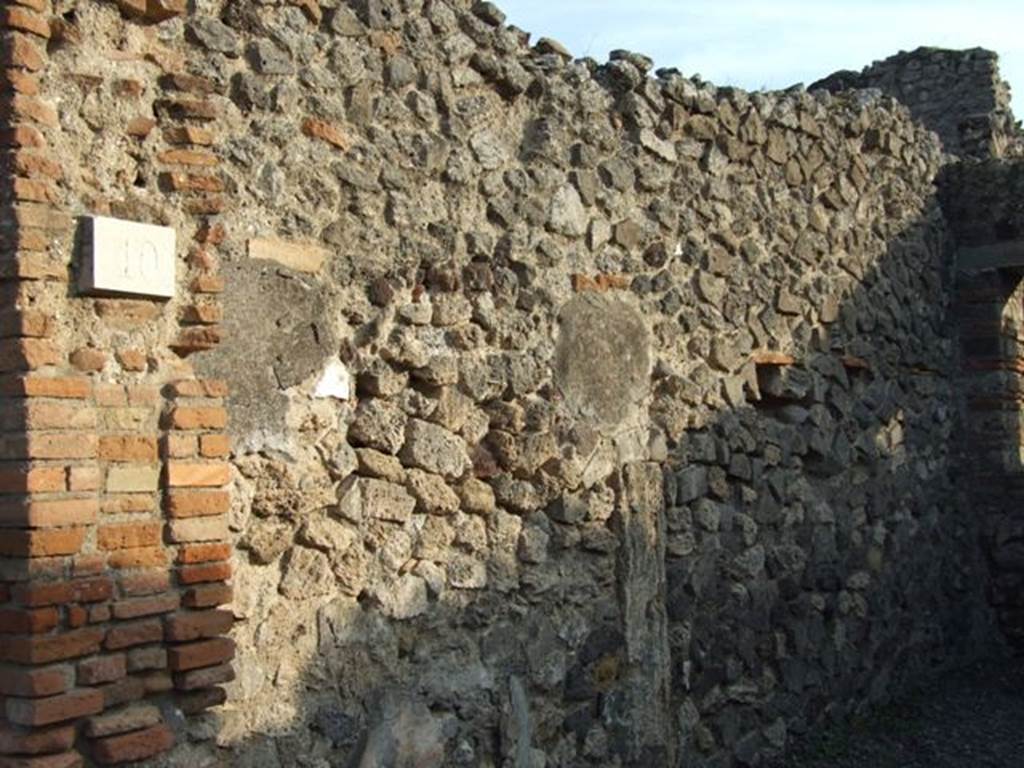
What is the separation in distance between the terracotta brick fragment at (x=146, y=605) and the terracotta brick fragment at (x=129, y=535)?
13cm

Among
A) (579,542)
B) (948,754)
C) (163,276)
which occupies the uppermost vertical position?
(163,276)

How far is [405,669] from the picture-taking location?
4.41 meters

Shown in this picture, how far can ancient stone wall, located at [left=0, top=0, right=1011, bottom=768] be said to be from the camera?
11.9 ft

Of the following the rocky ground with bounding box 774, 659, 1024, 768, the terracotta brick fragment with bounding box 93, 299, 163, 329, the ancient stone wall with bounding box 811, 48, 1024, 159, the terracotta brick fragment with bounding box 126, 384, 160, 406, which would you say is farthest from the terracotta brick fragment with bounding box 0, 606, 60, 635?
the ancient stone wall with bounding box 811, 48, 1024, 159

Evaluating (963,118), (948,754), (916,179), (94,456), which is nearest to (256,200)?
(94,456)

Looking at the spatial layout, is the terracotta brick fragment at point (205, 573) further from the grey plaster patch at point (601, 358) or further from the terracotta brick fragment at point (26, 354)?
the grey plaster patch at point (601, 358)

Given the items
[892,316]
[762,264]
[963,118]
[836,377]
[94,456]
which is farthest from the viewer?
[963,118]

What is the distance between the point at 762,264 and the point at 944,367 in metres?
2.32

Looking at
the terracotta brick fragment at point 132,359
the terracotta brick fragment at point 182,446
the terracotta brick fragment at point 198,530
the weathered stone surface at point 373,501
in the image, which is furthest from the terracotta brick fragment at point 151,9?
the weathered stone surface at point 373,501

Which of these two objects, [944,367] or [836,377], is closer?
[836,377]

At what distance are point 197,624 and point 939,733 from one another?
450 centimetres

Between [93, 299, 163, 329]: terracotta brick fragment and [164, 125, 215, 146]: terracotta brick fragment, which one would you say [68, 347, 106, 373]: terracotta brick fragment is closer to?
[93, 299, 163, 329]: terracotta brick fragment

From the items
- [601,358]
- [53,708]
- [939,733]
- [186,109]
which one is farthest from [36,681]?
[939,733]

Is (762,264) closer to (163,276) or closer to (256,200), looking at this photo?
(256,200)
